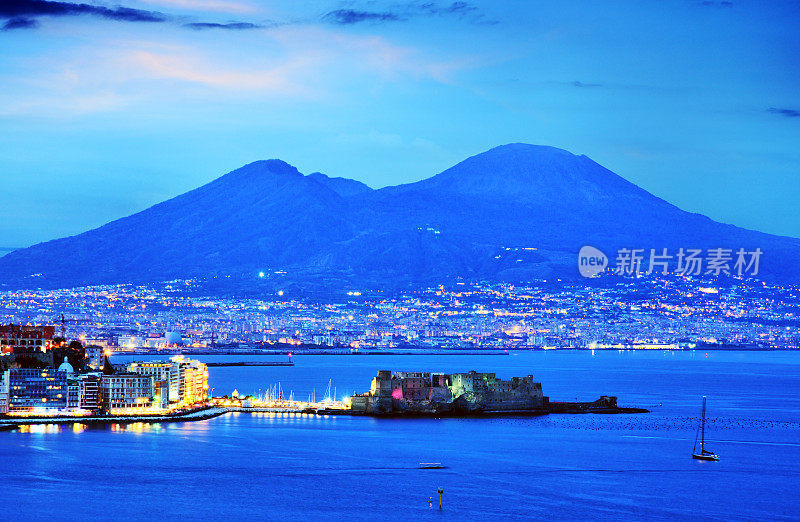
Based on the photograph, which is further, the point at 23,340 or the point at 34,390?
the point at 23,340

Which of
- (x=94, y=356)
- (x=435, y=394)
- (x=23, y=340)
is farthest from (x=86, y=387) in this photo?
(x=435, y=394)

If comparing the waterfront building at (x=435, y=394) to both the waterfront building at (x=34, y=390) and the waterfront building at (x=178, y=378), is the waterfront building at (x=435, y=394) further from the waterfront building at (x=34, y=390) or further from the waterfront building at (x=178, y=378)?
the waterfront building at (x=34, y=390)

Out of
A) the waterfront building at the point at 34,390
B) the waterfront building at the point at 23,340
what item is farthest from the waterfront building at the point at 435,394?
the waterfront building at the point at 23,340

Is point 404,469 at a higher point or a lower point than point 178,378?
lower

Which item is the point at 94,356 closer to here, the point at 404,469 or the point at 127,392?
the point at 127,392

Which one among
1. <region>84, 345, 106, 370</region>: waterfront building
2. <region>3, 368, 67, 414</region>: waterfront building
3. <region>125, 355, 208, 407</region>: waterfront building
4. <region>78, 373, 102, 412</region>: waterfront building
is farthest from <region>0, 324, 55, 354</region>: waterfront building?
<region>78, 373, 102, 412</region>: waterfront building

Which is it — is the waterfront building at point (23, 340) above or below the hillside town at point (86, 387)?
above
